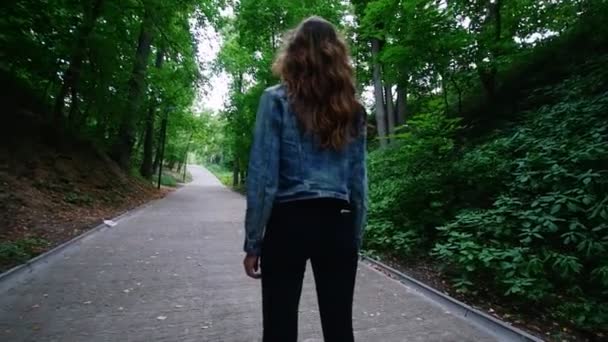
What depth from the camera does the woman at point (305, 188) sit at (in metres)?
1.66

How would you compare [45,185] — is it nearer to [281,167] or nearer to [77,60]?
[77,60]

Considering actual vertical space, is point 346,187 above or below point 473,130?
below

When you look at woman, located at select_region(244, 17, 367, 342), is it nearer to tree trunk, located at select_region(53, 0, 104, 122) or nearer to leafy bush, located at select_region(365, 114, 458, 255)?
leafy bush, located at select_region(365, 114, 458, 255)

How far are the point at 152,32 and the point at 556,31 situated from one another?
11.6 m

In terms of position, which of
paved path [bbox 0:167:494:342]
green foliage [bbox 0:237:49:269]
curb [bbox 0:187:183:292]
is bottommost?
paved path [bbox 0:167:494:342]

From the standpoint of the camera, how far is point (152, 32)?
12859 mm

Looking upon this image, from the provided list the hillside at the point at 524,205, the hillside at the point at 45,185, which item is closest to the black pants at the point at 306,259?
the hillside at the point at 524,205

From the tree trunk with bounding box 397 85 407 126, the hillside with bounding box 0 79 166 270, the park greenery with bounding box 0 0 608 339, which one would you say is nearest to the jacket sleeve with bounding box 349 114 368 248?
the park greenery with bounding box 0 0 608 339

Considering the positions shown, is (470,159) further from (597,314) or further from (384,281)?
(597,314)

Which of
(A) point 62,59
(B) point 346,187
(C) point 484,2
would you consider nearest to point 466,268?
(B) point 346,187

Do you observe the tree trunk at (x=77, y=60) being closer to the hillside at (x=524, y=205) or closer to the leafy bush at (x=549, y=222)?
the hillside at (x=524, y=205)

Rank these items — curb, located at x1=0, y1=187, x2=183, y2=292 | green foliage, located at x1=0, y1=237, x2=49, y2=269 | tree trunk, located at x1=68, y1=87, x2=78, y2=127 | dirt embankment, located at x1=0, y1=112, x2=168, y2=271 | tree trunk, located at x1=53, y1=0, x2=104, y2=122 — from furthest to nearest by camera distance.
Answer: tree trunk, located at x1=68, y1=87, x2=78, y2=127, tree trunk, located at x1=53, y1=0, x2=104, y2=122, dirt embankment, located at x1=0, y1=112, x2=168, y2=271, green foliage, located at x1=0, y1=237, x2=49, y2=269, curb, located at x1=0, y1=187, x2=183, y2=292

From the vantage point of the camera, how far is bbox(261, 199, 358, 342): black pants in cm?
165

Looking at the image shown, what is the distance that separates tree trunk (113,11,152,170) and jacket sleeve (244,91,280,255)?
11782 mm
